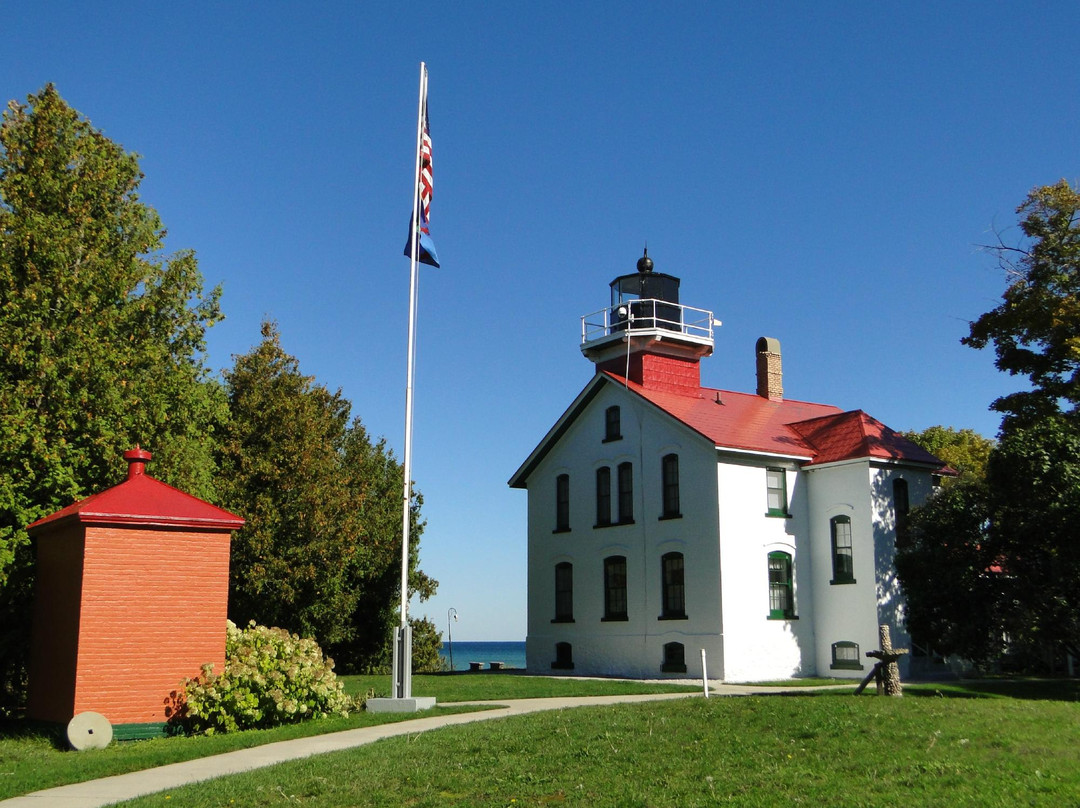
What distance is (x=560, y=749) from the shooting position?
1243cm

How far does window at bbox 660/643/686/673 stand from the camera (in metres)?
29.0

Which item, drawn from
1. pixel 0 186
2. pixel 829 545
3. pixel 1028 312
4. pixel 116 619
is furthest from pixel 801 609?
pixel 0 186

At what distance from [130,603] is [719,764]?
994 centimetres

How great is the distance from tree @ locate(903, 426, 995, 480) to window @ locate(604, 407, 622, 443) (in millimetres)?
13094

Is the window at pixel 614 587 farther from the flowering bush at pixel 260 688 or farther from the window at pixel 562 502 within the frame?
the flowering bush at pixel 260 688

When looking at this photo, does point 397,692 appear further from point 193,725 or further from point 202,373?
point 202,373

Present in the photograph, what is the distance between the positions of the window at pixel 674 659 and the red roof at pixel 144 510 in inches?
605

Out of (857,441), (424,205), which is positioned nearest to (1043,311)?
(857,441)

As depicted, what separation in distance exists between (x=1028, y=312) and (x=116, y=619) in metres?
21.5

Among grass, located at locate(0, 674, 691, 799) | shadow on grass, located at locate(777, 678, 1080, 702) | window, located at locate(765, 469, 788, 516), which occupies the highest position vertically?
window, located at locate(765, 469, 788, 516)

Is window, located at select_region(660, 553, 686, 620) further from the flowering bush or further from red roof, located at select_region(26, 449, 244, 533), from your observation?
red roof, located at select_region(26, 449, 244, 533)

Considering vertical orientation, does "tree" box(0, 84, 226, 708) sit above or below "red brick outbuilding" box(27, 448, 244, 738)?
above

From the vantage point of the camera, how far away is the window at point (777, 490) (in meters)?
29.5

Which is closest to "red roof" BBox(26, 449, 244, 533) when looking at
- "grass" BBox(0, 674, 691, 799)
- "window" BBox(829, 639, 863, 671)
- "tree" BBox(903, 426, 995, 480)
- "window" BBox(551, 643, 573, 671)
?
"grass" BBox(0, 674, 691, 799)
